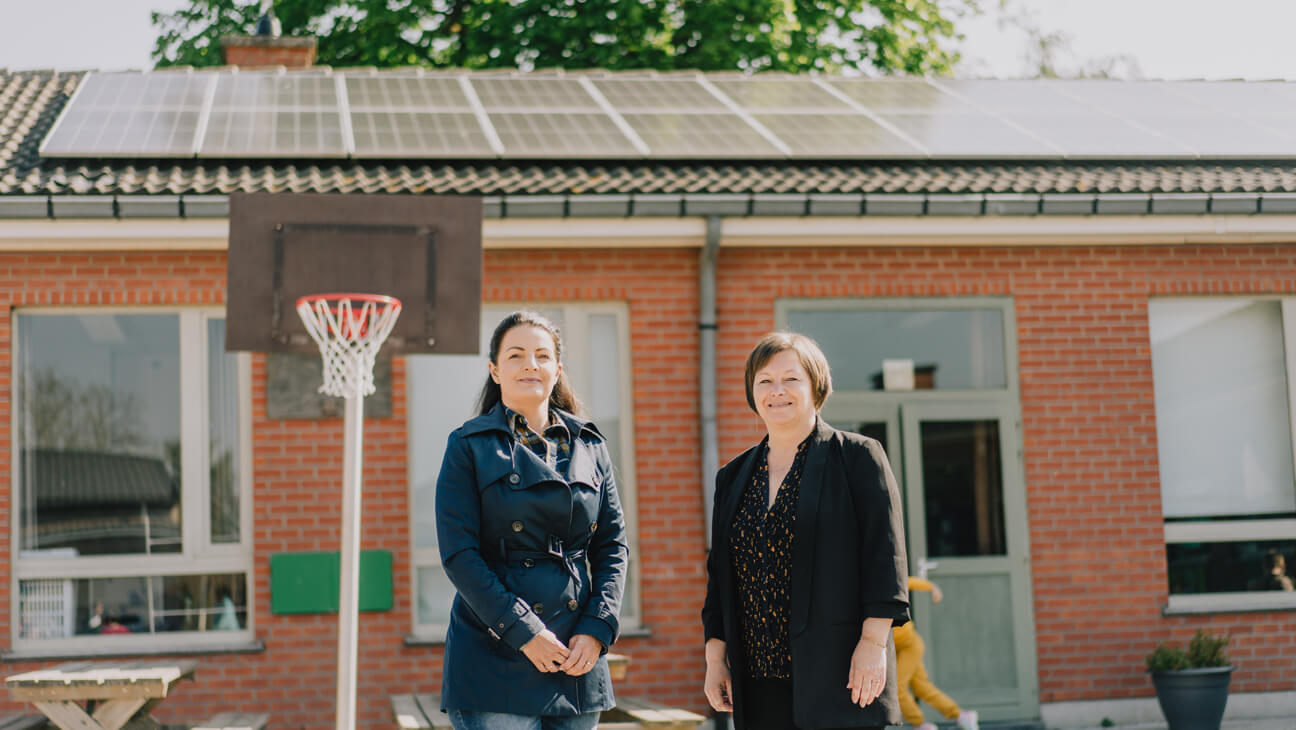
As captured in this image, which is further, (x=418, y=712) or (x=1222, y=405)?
→ (x=1222, y=405)

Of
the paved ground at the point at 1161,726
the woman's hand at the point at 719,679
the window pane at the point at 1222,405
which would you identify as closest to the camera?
the woman's hand at the point at 719,679

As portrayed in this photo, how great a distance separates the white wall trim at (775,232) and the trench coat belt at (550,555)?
4517 mm

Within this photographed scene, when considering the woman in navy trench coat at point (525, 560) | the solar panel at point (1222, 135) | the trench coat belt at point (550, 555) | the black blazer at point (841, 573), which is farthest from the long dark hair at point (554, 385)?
the solar panel at point (1222, 135)

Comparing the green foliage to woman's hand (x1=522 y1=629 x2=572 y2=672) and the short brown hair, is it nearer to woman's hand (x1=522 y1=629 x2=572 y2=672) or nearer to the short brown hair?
the short brown hair

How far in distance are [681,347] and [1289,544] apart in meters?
4.37

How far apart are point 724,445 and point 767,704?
16.0ft

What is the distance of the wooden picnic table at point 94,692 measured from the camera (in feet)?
20.2

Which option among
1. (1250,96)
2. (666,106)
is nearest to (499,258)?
(666,106)

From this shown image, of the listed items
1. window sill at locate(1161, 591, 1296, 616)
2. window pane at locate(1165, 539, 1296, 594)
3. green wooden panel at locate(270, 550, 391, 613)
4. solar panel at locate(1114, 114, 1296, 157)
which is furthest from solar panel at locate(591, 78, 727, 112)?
window sill at locate(1161, 591, 1296, 616)

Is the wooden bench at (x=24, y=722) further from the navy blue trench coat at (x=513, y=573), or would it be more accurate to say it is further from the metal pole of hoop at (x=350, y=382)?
the navy blue trench coat at (x=513, y=573)

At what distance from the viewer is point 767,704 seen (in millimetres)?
3801

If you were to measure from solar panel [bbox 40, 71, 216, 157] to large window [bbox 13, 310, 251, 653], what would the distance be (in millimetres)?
1121

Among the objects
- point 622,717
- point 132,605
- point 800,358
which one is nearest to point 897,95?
point 622,717

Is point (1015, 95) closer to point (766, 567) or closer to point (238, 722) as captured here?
point (238, 722)
